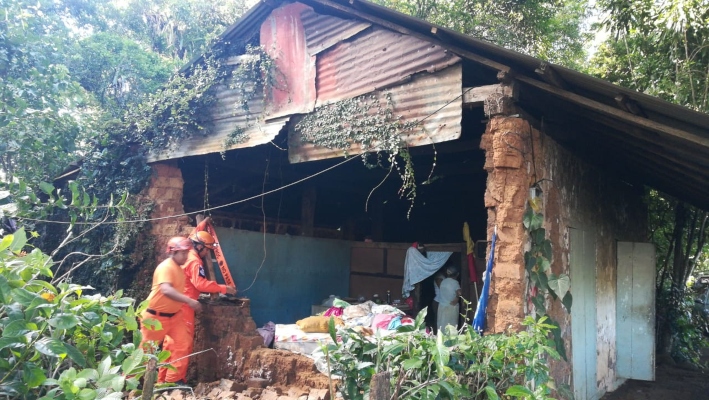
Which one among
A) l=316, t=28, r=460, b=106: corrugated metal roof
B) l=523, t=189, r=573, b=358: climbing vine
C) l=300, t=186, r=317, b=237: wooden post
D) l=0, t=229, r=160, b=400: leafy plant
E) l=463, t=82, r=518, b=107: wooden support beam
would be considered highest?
l=316, t=28, r=460, b=106: corrugated metal roof

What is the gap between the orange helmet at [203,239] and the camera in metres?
7.08

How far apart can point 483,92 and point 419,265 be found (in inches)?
213

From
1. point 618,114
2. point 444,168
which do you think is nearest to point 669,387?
point 444,168

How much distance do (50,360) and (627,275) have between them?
812 centimetres

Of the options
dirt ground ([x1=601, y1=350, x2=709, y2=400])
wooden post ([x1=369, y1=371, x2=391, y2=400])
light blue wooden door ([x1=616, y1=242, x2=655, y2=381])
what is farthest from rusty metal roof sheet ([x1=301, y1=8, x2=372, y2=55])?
dirt ground ([x1=601, y1=350, x2=709, y2=400])

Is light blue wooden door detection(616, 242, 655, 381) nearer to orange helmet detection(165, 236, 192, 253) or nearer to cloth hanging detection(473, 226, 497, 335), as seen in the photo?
cloth hanging detection(473, 226, 497, 335)

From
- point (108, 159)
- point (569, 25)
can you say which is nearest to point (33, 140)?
point (108, 159)

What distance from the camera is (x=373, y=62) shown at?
586 cm

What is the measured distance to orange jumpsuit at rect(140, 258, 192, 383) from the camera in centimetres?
579

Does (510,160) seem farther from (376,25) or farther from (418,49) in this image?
(376,25)

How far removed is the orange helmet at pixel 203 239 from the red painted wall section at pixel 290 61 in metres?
1.92

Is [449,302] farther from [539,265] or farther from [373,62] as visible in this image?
[373,62]

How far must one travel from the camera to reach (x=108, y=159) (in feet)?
27.5

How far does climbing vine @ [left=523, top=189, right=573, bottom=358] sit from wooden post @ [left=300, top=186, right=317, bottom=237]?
19.8ft
